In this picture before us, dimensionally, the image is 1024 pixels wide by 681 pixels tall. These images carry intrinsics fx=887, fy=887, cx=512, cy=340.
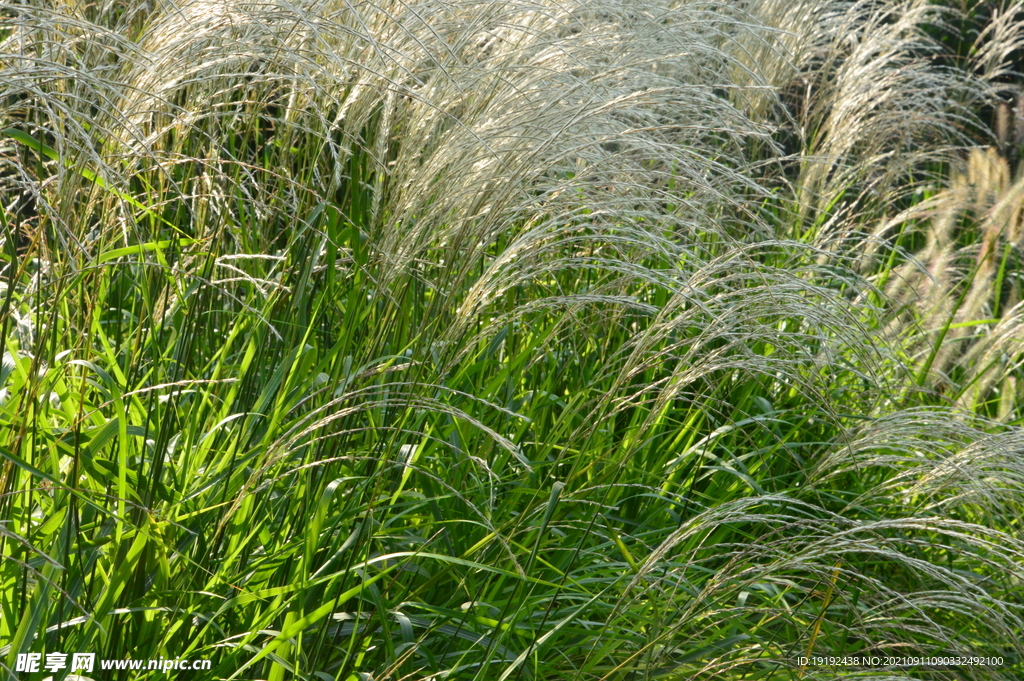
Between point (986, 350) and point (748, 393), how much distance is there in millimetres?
869

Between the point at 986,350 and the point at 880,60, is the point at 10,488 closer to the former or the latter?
the point at 986,350

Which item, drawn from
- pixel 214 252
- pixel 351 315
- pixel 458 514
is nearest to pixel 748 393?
pixel 458 514

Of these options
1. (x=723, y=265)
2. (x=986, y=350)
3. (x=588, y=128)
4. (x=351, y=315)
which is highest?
(x=588, y=128)

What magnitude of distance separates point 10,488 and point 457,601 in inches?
34.6

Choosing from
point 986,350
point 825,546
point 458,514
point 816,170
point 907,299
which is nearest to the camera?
point 825,546

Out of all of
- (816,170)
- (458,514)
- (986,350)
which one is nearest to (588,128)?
(458,514)

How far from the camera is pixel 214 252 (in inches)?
86.0

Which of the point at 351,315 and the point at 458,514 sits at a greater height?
the point at 351,315

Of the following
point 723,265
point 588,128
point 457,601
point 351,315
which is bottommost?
point 457,601

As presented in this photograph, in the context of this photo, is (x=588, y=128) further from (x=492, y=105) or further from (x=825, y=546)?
(x=825, y=546)

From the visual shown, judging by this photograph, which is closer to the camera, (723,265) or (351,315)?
(723,265)

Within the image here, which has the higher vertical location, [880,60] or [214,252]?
[880,60]

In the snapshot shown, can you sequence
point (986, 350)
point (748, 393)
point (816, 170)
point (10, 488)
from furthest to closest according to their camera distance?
point (816, 170), point (986, 350), point (748, 393), point (10, 488)

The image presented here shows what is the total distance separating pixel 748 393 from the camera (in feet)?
8.93
